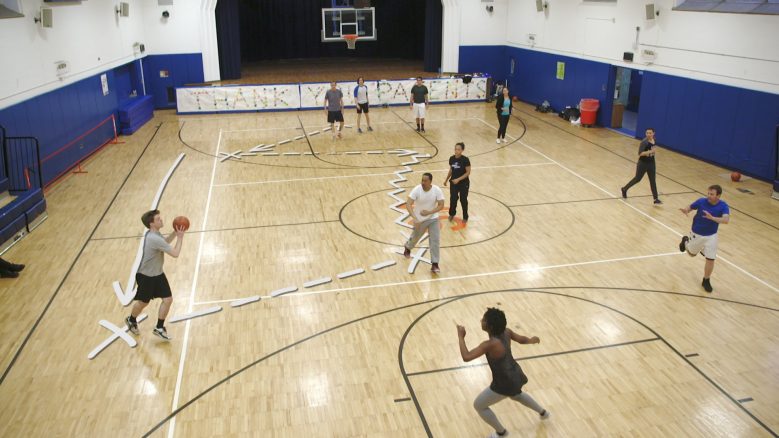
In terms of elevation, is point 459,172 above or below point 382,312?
above

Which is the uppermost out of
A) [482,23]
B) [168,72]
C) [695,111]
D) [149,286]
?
[482,23]

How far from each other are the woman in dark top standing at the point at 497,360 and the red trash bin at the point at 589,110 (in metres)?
17.2

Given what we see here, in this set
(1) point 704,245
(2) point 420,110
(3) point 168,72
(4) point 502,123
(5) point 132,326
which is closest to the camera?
(5) point 132,326

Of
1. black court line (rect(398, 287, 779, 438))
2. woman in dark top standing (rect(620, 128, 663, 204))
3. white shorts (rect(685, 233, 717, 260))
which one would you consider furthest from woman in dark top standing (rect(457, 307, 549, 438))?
woman in dark top standing (rect(620, 128, 663, 204))

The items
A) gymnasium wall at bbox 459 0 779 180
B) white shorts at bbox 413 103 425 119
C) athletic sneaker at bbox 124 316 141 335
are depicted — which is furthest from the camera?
white shorts at bbox 413 103 425 119

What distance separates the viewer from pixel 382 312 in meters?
8.71

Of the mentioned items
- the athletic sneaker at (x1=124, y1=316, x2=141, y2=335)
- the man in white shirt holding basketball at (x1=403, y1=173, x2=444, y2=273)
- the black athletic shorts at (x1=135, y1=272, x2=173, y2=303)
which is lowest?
the athletic sneaker at (x1=124, y1=316, x2=141, y2=335)

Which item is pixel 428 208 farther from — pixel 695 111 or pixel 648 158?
pixel 695 111

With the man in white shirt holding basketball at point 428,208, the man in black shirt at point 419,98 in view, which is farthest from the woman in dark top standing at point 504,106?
the man in white shirt holding basketball at point 428,208

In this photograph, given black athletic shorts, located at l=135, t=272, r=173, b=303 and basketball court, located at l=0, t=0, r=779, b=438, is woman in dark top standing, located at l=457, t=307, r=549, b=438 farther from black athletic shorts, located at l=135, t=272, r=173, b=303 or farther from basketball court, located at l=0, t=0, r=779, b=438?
black athletic shorts, located at l=135, t=272, r=173, b=303

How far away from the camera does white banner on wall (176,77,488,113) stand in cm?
2328

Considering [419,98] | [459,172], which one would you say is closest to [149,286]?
[459,172]

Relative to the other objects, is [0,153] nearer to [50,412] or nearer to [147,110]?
[50,412]

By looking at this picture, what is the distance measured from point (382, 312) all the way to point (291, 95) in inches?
666
